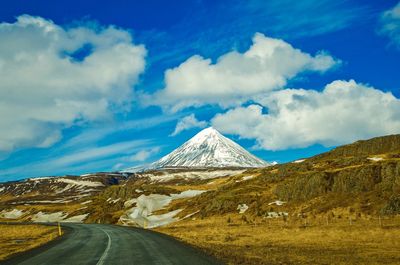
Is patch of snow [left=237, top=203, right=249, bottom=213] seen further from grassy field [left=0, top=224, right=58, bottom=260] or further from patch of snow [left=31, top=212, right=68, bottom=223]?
patch of snow [left=31, top=212, right=68, bottom=223]

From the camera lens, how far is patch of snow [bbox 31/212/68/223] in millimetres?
123588

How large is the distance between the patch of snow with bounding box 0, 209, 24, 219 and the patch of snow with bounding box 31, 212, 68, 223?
→ 72.0 feet

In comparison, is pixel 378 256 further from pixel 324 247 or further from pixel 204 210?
pixel 204 210

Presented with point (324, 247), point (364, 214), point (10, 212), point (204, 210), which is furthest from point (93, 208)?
point (324, 247)

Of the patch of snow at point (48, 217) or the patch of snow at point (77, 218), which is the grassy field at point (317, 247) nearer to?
the patch of snow at point (77, 218)

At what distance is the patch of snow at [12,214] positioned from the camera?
154913 mm

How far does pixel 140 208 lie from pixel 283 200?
4358 cm

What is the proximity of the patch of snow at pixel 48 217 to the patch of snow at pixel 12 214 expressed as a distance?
2194 cm

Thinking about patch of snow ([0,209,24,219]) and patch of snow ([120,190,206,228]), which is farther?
patch of snow ([0,209,24,219])

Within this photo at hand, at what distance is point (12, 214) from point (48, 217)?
130 ft

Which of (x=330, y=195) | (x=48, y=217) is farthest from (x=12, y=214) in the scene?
(x=330, y=195)

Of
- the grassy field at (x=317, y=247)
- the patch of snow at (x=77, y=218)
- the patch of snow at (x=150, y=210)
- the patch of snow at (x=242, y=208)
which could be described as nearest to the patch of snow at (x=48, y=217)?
the patch of snow at (x=77, y=218)

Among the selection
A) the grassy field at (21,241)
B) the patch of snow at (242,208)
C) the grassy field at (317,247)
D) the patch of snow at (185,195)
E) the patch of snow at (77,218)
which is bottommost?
the grassy field at (21,241)

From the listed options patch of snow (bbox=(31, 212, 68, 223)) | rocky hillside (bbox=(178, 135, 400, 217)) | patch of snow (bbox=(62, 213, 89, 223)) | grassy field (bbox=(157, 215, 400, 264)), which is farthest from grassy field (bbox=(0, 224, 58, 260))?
patch of snow (bbox=(31, 212, 68, 223))
